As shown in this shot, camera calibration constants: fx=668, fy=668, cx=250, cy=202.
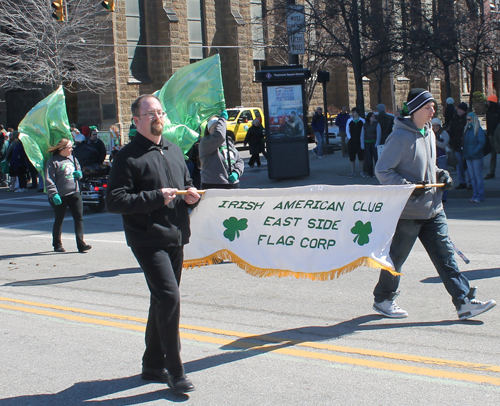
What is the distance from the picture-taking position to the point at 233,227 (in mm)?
5402

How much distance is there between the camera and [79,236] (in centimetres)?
1010

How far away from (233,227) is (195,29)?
37.4 metres

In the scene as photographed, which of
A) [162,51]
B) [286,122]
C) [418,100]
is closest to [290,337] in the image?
[418,100]

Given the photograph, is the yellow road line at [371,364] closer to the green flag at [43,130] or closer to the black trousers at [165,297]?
the black trousers at [165,297]

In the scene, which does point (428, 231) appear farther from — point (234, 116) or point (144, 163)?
point (234, 116)

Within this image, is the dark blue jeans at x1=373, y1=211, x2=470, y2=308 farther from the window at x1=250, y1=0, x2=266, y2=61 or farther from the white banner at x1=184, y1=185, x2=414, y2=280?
the window at x1=250, y1=0, x2=266, y2=61

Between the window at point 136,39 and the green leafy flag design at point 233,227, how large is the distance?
33.5 meters

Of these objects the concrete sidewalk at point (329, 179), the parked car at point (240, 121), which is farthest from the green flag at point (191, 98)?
the parked car at point (240, 121)

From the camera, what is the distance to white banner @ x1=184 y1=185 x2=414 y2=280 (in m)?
5.24

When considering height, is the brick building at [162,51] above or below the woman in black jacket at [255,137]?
above

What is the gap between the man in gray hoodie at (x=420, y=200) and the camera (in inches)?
213

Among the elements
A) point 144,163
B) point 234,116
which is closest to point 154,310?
point 144,163

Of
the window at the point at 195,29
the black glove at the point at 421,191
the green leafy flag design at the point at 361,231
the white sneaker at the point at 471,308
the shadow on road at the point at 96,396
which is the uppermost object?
the window at the point at 195,29

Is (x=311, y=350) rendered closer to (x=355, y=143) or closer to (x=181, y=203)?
(x=181, y=203)
